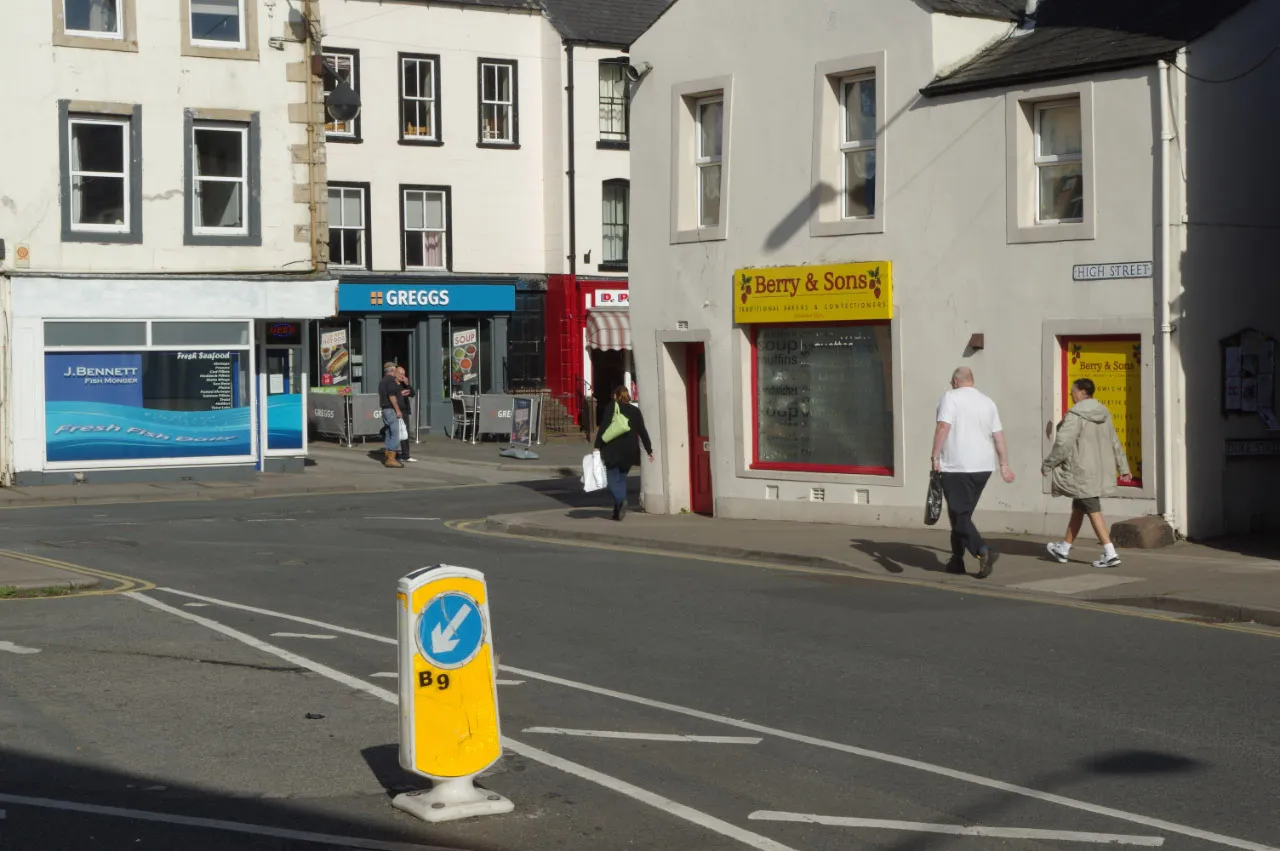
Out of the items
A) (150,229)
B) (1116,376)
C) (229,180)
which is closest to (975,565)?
(1116,376)

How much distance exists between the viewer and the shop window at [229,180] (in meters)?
28.5

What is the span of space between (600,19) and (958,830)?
1413 inches

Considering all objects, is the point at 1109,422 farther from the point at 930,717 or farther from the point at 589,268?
the point at 589,268

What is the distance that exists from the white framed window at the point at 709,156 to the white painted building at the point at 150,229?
976 centimetres

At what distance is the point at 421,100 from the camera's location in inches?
1521

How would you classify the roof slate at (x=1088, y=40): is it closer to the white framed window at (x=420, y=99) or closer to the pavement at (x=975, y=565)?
the pavement at (x=975, y=565)

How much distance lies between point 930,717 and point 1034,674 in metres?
1.48

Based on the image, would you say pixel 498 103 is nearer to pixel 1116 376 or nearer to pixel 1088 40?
pixel 1088 40

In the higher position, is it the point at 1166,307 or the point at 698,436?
the point at 1166,307

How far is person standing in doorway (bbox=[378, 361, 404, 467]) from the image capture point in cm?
3111

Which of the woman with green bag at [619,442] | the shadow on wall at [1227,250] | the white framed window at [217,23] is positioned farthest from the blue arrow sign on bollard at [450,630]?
the white framed window at [217,23]

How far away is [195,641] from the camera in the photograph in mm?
11461

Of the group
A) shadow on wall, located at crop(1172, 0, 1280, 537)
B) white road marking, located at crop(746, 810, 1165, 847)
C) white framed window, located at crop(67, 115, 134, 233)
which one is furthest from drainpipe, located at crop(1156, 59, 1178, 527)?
white framed window, located at crop(67, 115, 134, 233)

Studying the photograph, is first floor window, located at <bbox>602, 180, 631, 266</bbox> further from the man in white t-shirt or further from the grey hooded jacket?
the man in white t-shirt
